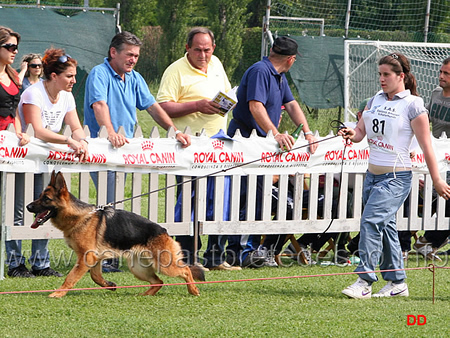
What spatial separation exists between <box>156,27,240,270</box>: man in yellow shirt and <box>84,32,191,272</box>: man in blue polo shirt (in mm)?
276

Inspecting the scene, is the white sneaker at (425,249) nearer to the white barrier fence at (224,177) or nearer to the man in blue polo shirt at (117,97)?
the white barrier fence at (224,177)

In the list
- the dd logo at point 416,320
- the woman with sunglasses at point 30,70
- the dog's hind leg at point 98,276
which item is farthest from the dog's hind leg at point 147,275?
the woman with sunglasses at point 30,70

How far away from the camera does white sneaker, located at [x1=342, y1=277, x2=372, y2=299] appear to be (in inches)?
240

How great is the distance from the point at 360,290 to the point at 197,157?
2.11 metres

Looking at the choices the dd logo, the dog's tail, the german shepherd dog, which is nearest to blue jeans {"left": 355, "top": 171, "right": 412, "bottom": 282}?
the dd logo

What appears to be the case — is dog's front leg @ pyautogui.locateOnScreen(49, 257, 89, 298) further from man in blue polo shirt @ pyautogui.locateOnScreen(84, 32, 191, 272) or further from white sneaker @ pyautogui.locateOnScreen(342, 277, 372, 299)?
white sneaker @ pyautogui.locateOnScreen(342, 277, 372, 299)

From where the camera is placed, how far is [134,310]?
5543 mm

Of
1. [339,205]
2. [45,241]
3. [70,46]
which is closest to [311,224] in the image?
[339,205]

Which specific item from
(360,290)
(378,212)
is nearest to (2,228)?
(360,290)

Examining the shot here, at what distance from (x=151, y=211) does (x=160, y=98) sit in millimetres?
1199

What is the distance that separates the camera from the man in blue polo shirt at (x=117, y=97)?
7.02 metres

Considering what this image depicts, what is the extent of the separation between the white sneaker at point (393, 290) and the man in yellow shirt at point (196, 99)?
1774mm

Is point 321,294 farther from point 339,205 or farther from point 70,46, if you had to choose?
point 70,46

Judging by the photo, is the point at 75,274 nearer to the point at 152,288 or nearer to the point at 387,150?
the point at 152,288
